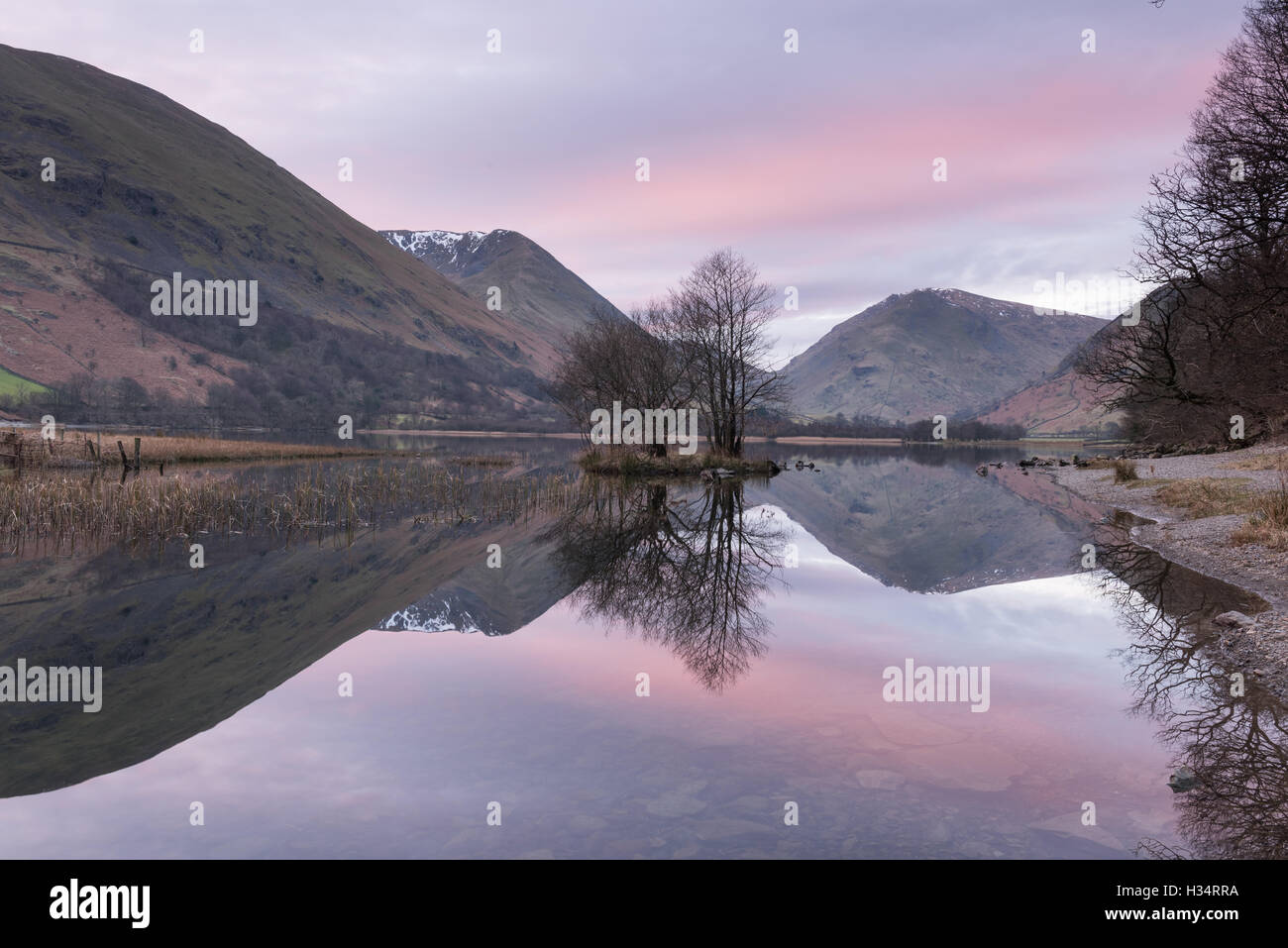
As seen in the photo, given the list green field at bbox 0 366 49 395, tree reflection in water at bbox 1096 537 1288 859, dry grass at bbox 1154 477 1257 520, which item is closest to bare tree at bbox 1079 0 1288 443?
dry grass at bbox 1154 477 1257 520

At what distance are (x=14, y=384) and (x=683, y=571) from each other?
530ft

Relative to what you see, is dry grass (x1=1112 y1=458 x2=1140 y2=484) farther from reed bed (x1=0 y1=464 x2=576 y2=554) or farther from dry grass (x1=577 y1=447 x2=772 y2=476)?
reed bed (x1=0 y1=464 x2=576 y2=554)

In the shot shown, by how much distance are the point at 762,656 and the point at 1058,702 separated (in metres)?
3.76

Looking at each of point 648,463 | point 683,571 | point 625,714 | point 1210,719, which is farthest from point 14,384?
point 1210,719

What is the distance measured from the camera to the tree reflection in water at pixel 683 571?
12336 mm

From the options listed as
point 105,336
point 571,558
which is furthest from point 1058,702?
point 105,336

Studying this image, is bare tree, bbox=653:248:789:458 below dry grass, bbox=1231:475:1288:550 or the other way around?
the other way around

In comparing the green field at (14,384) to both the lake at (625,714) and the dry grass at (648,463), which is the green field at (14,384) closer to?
the dry grass at (648,463)

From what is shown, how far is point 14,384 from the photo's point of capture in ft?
446

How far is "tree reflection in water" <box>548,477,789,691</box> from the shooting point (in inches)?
486

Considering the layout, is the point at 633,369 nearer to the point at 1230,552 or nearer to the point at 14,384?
the point at 1230,552

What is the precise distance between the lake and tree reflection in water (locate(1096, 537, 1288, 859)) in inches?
1.6

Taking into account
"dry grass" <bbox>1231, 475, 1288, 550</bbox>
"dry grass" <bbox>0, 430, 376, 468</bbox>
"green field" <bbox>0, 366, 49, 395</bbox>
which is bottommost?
"dry grass" <bbox>1231, 475, 1288, 550</bbox>
